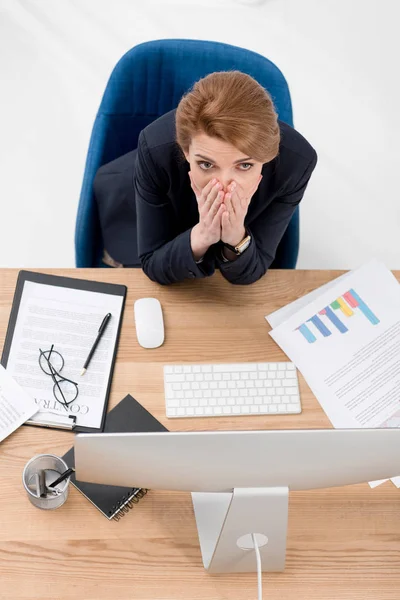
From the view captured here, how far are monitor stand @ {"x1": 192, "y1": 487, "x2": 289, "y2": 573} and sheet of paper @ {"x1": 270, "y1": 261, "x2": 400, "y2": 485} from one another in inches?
13.0

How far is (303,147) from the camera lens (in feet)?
4.99

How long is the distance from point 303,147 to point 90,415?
743 millimetres

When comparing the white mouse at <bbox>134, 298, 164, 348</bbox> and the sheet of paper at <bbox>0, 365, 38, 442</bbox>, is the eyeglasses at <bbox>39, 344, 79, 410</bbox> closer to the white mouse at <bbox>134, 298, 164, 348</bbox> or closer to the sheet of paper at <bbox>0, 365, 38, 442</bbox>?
the sheet of paper at <bbox>0, 365, 38, 442</bbox>

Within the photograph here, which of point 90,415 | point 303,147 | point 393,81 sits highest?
point 303,147

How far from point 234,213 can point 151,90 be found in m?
0.56

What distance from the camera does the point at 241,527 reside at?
1.17 m

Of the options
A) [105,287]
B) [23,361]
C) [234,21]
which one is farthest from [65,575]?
[234,21]

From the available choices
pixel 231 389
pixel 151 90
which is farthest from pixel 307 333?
pixel 151 90

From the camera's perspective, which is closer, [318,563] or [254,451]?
[254,451]

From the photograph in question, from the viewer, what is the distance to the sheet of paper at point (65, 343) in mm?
1411

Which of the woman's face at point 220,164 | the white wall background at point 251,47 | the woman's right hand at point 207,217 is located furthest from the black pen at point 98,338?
the white wall background at point 251,47

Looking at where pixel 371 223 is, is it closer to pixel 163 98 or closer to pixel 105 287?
pixel 163 98

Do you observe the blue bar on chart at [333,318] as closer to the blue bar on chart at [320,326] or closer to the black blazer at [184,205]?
the blue bar on chart at [320,326]

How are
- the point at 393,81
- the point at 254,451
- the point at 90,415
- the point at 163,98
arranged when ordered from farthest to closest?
the point at 393,81 < the point at 163,98 < the point at 90,415 < the point at 254,451
